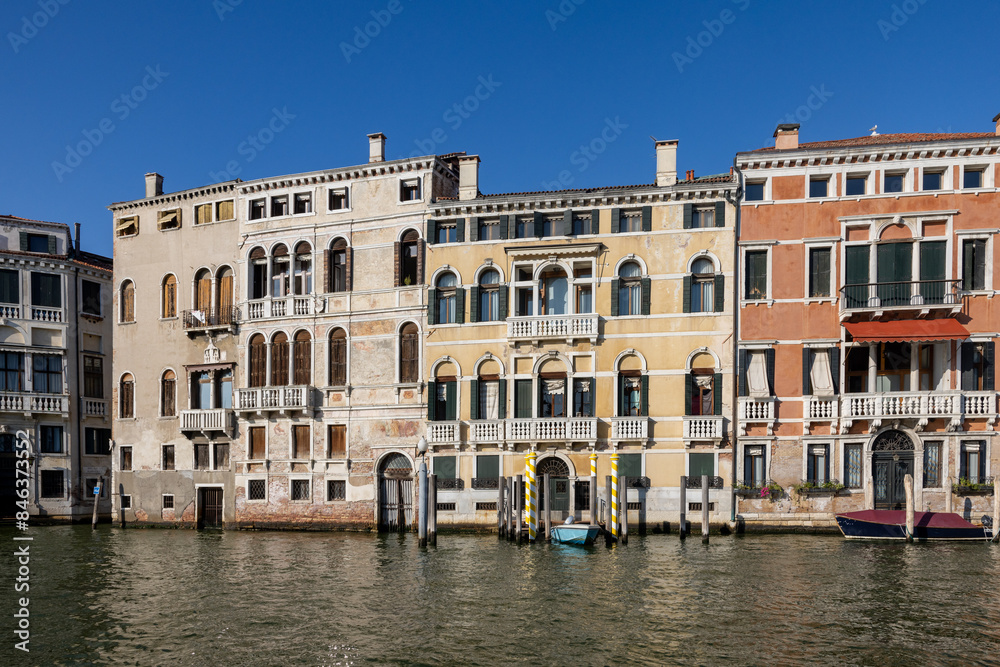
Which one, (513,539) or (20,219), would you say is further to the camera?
(20,219)

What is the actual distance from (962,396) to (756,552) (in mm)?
7751

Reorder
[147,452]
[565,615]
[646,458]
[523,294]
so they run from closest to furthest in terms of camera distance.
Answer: [565,615] < [646,458] < [523,294] < [147,452]

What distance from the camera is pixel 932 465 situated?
79.6 feet

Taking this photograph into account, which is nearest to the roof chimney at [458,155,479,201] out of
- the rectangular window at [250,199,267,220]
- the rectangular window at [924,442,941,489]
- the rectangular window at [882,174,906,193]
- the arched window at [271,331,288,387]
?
the rectangular window at [250,199,267,220]

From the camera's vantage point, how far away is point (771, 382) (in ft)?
82.5

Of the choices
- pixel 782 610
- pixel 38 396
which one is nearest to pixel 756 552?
pixel 782 610

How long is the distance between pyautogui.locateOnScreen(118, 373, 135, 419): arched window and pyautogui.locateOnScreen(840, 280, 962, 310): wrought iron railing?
24.9 metres

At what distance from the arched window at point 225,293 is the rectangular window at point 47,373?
27.2 feet

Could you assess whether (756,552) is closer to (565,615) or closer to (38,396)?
(565,615)

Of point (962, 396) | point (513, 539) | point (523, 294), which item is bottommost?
point (513, 539)


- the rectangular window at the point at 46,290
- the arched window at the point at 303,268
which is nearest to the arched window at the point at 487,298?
the arched window at the point at 303,268

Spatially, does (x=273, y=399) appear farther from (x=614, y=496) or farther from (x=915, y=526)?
(x=915, y=526)

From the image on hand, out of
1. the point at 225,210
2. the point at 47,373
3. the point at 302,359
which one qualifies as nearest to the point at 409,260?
the point at 302,359

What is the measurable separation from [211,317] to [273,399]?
417 centimetres
